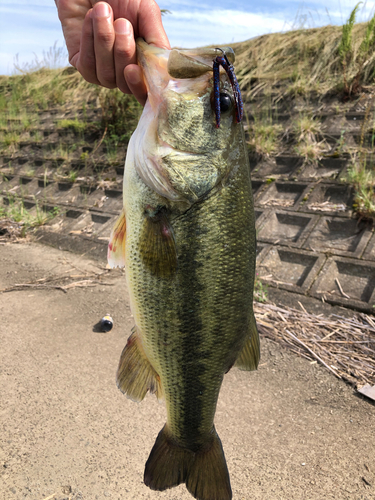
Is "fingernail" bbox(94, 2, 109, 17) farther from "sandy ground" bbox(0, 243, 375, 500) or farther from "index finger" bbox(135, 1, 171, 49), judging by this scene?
"sandy ground" bbox(0, 243, 375, 500)

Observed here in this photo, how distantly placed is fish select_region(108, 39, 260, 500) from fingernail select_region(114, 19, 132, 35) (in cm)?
10

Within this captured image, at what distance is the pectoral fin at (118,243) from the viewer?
169 centimetres

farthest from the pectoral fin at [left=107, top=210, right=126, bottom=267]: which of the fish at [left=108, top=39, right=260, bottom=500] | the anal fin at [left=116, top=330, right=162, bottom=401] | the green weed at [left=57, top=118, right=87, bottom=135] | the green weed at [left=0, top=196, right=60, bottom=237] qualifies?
the green weed at [left=57, top=118, right=87, bottom=135]

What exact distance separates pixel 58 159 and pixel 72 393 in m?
7.00

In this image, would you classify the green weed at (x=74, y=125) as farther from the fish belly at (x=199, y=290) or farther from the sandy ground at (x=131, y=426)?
the fish belly at (x=199, y=290)

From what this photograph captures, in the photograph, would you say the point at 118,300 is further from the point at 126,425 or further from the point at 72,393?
the point at 126,425

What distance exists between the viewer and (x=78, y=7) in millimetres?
2076

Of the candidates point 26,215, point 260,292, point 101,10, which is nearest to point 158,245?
point 101,10

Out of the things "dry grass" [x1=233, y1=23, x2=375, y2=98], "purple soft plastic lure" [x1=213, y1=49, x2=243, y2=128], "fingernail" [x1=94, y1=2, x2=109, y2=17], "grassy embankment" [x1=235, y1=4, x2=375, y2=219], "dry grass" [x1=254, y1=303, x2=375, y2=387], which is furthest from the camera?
"dry grass" [x1=233, y1=23, x2=375, y2=98]

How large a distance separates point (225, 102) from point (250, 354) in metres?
1.11

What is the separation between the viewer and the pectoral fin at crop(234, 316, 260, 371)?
1.72 metres

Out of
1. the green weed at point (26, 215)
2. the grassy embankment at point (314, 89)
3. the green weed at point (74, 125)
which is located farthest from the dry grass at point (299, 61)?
the green weed at point (26, 215)

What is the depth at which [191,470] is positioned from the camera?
1708mm

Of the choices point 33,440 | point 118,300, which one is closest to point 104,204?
point 118,300
